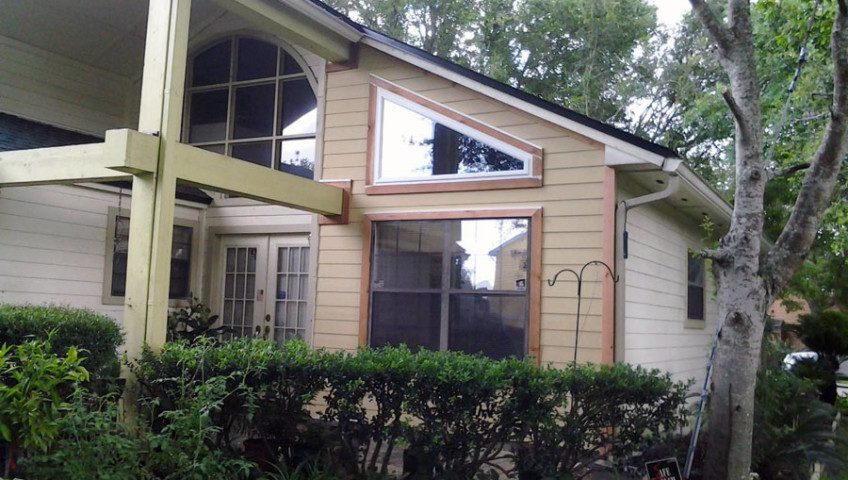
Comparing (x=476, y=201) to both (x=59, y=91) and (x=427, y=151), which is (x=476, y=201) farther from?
(x=59, y=91)

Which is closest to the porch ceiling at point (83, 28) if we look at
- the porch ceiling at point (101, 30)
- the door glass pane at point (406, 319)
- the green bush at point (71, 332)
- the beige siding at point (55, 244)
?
the porch ceiling at point (101, 30)

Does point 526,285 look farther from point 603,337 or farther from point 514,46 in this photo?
point 514,46

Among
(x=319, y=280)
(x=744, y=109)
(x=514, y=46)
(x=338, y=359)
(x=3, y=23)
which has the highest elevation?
(x=514, y=46)

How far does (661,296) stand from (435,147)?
133 inches

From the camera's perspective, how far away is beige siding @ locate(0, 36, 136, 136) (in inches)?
372

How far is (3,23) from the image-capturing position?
31.1ft

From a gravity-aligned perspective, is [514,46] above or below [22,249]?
above

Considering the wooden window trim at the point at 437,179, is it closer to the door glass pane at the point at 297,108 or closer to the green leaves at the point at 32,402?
the door glass pane at the point at 297,108

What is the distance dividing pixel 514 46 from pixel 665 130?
201 inches

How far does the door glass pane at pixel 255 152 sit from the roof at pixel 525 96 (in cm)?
236

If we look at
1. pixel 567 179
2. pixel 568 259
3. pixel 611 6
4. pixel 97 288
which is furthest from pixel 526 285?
pixel 611 6

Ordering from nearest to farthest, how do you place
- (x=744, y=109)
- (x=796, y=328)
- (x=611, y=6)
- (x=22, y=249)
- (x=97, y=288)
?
(x=744, y=109) < (x=22, y=249) < (x=97, y=288) < (x=796, y=328) < (x=611, y=6)

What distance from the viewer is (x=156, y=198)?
6309 mm

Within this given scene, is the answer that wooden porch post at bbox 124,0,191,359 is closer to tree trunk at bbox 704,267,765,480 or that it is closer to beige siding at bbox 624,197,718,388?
beige siding at bbox 624,197,718,388
